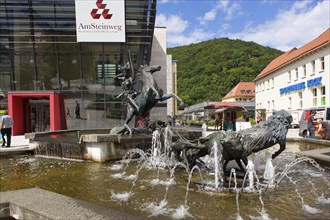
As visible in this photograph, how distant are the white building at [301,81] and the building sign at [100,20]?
2129cm

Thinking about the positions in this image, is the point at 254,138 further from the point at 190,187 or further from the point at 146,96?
the point at 146,96

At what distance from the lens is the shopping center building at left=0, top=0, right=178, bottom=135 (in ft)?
76.8

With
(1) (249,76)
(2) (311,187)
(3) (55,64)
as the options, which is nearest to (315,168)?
(2) (311,187)

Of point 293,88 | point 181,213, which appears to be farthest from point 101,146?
point 293,88

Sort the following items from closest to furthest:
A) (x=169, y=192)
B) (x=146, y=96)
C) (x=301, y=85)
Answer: (x=169, y=192) < (x=146, y=96) < (x=301, y=85)

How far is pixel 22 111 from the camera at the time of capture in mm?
22391

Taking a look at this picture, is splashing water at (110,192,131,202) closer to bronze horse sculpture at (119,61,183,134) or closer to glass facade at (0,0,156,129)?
bronze horse sculpture at (119,61,183,134)

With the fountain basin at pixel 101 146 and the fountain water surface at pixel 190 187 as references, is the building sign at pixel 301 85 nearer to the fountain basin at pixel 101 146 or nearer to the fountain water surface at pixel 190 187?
the fountain water surface at pixel 190 187

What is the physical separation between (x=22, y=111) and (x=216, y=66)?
65482 mm

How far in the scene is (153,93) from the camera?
885cm

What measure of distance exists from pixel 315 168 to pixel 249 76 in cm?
7905

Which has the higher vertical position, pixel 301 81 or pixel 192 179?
pixel 301 81

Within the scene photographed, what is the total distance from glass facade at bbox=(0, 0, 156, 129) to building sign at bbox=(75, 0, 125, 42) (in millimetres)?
1322

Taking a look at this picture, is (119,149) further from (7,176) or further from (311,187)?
(311,187)
